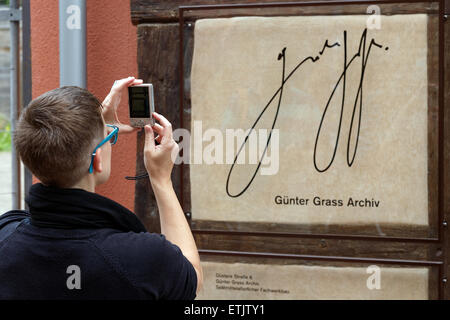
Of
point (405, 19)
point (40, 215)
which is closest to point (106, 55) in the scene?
point (405, 19)

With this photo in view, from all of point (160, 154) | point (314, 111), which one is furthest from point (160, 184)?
point (314, 111)

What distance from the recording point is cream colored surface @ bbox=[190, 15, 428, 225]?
109 inches

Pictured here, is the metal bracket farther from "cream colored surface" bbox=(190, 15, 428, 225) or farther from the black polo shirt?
the black polo shirt

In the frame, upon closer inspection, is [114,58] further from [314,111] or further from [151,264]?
[151,264]

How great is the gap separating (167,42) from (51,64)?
0.68m

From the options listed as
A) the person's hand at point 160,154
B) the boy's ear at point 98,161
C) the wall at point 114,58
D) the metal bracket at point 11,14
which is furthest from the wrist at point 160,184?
the metal bracket at point 11,14

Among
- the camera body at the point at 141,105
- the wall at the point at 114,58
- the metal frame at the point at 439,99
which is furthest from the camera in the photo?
the wall at the point at 114,58

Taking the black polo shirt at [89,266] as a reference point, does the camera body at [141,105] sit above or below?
above

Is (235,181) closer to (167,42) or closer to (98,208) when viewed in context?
(167,42)

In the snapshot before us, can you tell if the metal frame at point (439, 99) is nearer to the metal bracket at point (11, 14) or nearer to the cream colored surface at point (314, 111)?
the cream colored surface at point (314, 111)

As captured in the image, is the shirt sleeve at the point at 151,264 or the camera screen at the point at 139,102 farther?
the camera screen at the point at 139,102

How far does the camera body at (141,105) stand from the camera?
1752 millimetres

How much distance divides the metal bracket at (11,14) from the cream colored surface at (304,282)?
1.75 m

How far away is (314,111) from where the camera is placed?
2869mm
